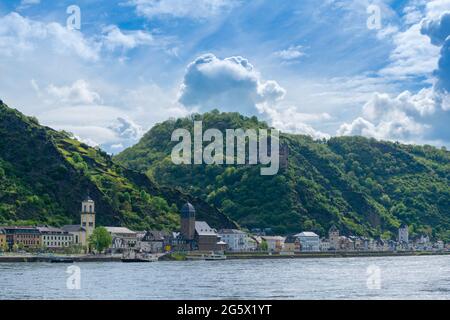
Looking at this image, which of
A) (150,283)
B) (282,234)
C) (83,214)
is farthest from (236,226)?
(150,283)

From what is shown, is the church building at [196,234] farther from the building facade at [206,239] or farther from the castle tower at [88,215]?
the castle tower at [88,215]

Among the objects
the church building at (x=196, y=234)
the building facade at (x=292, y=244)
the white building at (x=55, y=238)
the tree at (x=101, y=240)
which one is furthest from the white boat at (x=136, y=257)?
the building facade at (x=292, y=244)

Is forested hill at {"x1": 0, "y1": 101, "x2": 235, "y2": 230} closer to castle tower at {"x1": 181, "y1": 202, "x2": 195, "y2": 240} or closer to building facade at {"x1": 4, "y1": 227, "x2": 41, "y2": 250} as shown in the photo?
castle tower at {"x1": 181, "y1": 202, "x2": 195, "y2": 240}

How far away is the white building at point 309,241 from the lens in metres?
187

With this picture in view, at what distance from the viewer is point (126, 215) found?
164 metres

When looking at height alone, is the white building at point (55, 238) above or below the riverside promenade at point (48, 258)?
above

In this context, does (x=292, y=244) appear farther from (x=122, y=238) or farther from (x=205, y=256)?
(x=122, y=238)

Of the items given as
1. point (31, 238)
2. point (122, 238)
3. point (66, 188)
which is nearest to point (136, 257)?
point (31, 238)

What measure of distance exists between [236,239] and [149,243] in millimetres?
30997

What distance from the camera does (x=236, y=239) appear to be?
175m

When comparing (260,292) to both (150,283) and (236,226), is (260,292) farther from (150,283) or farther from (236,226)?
(236,226)

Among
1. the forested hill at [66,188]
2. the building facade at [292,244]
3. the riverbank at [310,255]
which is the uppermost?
the forested hill at [66,188]

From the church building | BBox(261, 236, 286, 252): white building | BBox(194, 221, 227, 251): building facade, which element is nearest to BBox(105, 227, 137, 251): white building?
the church building

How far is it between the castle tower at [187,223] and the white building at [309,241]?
3422cm
